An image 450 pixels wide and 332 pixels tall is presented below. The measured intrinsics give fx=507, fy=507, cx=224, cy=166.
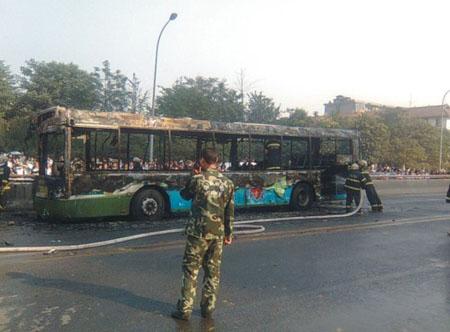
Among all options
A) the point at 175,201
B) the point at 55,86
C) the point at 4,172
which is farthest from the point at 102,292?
the point at 55,86

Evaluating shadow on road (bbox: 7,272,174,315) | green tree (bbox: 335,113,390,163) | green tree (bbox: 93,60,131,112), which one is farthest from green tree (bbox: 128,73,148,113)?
shadow on road (bbox: 7,272,174,315)

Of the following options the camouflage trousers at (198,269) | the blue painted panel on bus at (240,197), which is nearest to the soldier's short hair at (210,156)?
the camouflage trousers at (198,269)

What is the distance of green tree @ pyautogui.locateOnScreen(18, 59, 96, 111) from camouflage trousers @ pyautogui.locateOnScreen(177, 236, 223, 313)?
3472 cm

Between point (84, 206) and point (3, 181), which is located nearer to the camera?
point (84, 206)

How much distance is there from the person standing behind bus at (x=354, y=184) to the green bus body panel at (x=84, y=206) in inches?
284

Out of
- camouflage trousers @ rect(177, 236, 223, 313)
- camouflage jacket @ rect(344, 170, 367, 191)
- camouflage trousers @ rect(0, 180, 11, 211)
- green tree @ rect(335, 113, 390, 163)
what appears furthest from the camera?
green tree @ rect(335, 113, 390, 163)

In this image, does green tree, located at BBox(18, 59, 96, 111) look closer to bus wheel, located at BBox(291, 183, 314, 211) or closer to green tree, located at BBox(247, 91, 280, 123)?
green tree, located at BBox(247, 91, 280, 123)

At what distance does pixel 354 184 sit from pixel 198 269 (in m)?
11.5

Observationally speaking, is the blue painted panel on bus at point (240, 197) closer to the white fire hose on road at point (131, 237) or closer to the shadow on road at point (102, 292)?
the white fire hose on road at point (131, 237)

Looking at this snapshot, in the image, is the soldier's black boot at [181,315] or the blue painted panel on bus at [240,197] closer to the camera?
the soldier's black boot at [181,315]

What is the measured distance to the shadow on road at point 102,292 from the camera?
536 centimetres

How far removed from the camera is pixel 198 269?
5000 mm

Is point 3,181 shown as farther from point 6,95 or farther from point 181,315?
point 6,95

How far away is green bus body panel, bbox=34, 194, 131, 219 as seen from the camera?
1110 centimetres
